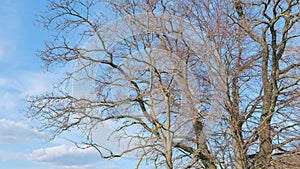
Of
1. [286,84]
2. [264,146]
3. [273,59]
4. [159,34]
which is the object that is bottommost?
[264,146]

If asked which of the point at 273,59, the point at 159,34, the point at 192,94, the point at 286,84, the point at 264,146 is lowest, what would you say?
the point at 264,146

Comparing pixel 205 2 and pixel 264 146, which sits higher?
pixel 205 2

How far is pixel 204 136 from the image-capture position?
27.5ft

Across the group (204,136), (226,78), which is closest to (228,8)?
(226,78)

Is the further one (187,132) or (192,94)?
(187,132)

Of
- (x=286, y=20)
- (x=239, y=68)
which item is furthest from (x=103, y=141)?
(x=286, y=20)

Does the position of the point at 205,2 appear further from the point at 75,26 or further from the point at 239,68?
the point at 75,26

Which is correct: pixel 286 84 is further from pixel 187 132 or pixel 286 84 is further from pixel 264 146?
pixel 187 132

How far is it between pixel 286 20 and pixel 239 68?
1.78m

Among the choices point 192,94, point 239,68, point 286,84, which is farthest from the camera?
point 286,84

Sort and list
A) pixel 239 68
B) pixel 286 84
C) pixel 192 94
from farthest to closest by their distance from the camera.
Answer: pixel 286 84 → pixel 239 68 → pixel 192 94

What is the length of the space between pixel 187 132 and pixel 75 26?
3.64 m

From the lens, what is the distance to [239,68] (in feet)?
26.6

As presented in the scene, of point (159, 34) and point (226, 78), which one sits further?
point (159, 34)
